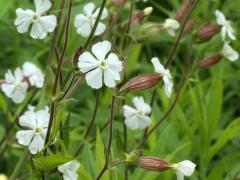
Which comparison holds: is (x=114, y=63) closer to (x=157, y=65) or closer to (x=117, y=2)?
(x=157, y=65)

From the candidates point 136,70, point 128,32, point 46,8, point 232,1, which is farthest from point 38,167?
point 232,1

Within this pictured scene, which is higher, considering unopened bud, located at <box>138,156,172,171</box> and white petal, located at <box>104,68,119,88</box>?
white petal, located at <box>104,68,119,88</box>

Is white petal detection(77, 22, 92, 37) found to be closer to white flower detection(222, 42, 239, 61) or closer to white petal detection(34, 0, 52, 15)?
white petal detection(34, 0, 52, 15)

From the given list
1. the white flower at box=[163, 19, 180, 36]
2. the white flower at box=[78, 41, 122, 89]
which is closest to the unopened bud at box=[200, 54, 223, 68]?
the white flower at box=[163, 19, 180, 36]

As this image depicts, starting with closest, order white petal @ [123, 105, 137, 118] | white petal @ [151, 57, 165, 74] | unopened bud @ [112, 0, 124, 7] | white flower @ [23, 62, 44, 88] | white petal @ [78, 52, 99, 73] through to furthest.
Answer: white petal @ [78, 52, 99, 73] → white petal @ [151, 57, 165, 74] → white petal @ [123, 105, 137, 118] → unopened bud @ [112, 0, 124, 7] → white flower @ [23, 62, 44, 88]

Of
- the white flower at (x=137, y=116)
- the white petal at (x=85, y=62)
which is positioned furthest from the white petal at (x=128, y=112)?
the white petal at (x=85, y=62)

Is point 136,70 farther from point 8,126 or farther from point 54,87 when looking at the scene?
point 54,87
